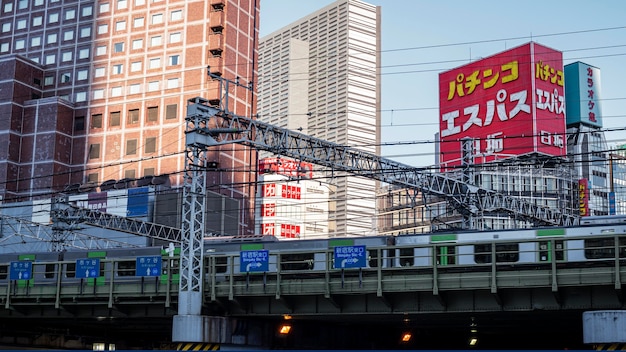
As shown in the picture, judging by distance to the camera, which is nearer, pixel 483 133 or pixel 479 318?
pixel 479 318

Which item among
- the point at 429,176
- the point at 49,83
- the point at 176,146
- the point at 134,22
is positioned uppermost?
the point at 134,22

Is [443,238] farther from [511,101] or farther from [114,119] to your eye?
[511,101]

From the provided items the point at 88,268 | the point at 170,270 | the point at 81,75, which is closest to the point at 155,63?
the point at 81,75

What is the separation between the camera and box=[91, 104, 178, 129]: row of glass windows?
112562mm

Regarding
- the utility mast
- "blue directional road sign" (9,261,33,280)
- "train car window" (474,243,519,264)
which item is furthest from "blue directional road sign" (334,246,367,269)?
"blue directional road sign" (9,261,33,280)

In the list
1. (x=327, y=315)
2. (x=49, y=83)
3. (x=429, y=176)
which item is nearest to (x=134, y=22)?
(x=49, y=83)

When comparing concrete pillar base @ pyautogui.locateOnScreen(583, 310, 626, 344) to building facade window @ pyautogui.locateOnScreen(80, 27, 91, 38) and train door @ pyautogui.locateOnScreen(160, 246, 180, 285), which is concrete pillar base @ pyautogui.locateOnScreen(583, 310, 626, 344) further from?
building facade window @ pyautogui.locateOnScreen(80, 27, 91, 38)

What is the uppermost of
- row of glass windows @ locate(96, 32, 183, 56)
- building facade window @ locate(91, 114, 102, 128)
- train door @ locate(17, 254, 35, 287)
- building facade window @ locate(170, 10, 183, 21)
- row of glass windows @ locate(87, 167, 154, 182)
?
building facade window @ locate(170, 10, 183, 21)

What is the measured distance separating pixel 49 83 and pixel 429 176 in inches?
2987

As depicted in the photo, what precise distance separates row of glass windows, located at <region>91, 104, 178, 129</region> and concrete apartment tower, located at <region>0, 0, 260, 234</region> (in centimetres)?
14

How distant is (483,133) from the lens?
130 m

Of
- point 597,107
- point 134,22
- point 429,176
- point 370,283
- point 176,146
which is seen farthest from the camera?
point 597,107

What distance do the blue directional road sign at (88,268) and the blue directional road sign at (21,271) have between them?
9.51 ft

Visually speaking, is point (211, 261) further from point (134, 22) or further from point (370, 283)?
point (134, 22)
